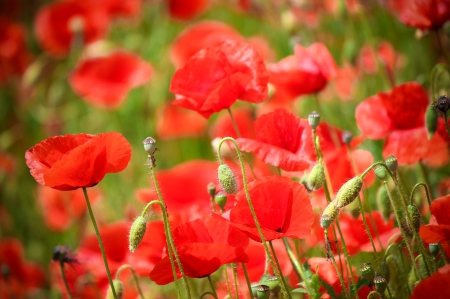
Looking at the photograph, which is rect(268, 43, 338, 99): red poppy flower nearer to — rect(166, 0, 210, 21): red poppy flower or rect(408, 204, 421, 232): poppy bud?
rect(408, 204, 421, 232): poppy bud

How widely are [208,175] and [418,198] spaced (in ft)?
1.47

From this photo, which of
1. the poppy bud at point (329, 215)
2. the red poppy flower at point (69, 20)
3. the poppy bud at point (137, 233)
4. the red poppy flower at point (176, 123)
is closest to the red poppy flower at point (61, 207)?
the red poppy flower at point (176, 123)

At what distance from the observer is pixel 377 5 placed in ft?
7.97

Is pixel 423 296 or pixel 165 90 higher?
pixel 165 90

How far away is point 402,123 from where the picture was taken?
1046 millimetres

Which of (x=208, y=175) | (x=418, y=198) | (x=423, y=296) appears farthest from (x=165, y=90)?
(x=423, y=296)

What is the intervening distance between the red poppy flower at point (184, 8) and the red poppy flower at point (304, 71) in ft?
4.65

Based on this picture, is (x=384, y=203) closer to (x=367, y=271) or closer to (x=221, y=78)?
(x=367, y=271)

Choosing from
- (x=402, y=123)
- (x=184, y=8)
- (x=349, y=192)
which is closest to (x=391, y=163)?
(x=349, y=192)

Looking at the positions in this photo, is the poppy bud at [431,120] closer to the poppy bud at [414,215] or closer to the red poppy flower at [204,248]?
the poppy bud at [414,215]

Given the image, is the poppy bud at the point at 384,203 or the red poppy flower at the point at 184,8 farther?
the red poppy flower at the point at 184,8

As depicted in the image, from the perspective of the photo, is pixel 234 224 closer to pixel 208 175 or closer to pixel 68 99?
pixel 208 175

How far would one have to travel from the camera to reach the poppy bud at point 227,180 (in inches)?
32.9

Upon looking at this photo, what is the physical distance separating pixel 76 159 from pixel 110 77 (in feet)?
4.07
